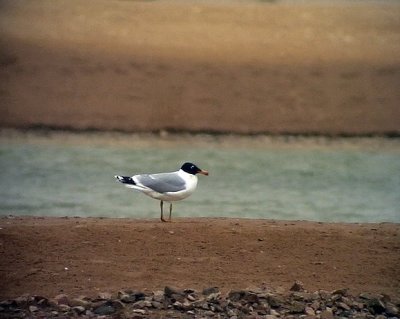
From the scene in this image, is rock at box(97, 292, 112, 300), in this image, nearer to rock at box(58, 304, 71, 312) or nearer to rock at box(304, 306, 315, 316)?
rock at box(58, 304, 71, 312)

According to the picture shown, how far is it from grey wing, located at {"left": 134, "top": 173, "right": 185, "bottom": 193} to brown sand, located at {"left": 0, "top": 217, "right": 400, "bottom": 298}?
0.23m

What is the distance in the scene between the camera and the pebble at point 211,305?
4633mm

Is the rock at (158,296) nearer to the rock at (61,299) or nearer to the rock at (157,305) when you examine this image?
the rock at (157,305)

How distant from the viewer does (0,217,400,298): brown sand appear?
4.97 meters

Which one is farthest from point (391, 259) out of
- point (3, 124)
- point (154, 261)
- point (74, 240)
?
point (3, 124)

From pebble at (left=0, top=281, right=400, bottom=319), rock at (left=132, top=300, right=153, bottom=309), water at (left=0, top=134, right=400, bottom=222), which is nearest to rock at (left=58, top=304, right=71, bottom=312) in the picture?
pebble at (left=0, top=281, right=400, bottom=319)

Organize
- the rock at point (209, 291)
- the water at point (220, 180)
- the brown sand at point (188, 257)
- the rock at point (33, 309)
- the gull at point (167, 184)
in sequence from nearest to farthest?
the rock at point (33, 309), the rock at point (209, 291), the brown sand at point (188, 257), the gull at point (167, 184), the water at point (220, 180)

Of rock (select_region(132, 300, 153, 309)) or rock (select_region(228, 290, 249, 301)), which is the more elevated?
rock (select_region(228, 290, 249, 301))

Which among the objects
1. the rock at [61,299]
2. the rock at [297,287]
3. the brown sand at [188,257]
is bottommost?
the rock at [61,299]

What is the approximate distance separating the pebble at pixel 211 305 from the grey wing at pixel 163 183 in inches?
38.6

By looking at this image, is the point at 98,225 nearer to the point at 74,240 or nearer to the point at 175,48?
the point at 74,240

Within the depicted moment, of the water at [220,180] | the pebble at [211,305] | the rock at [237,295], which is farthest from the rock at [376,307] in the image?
the water at [220,180]

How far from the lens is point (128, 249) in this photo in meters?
5.21

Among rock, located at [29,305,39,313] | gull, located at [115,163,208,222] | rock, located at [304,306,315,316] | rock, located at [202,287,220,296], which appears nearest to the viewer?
rock, located at [29,305,39,313]
